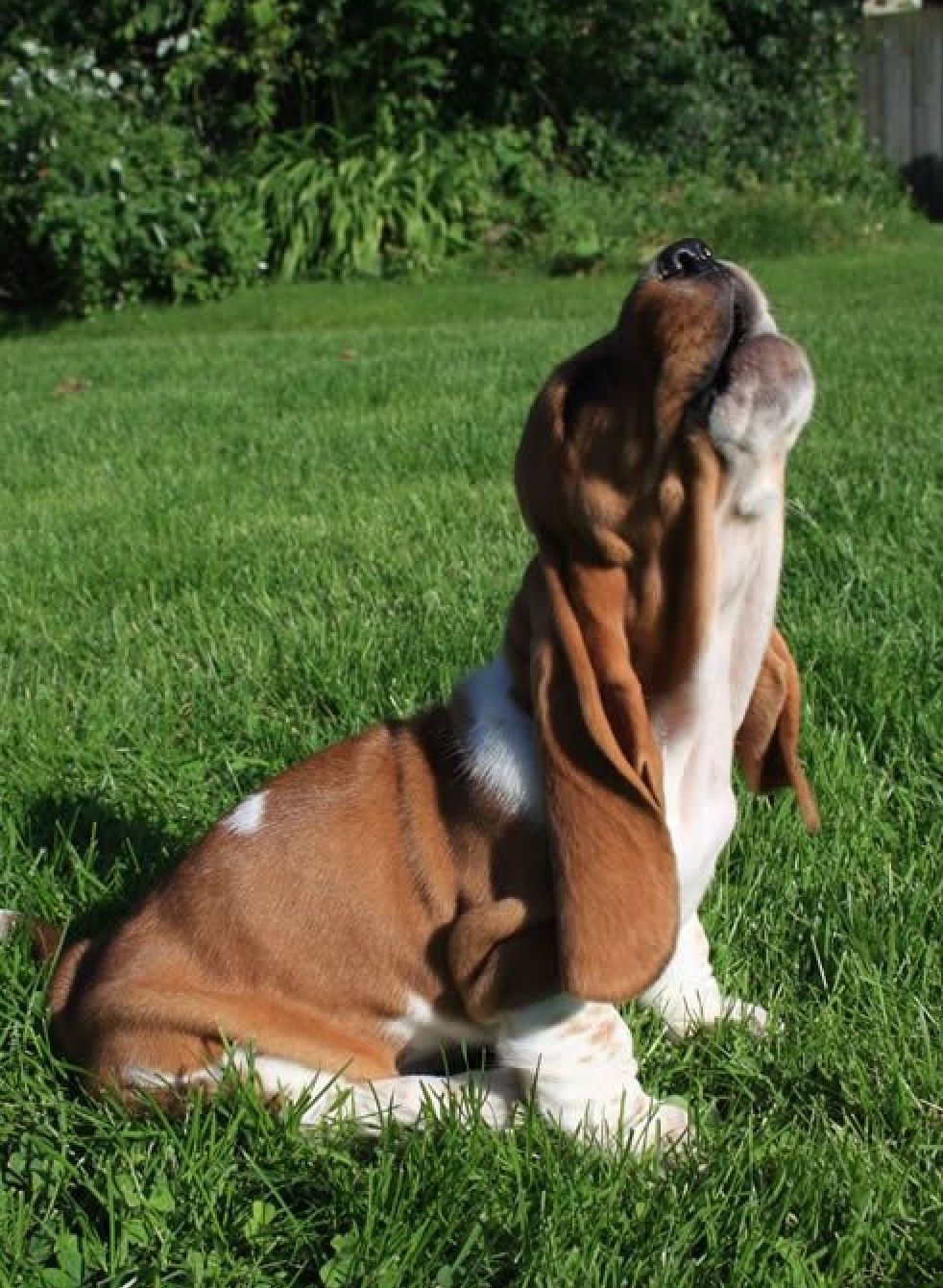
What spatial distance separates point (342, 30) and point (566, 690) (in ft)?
44.1

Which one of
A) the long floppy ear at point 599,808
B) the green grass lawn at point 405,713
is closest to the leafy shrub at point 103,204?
the green grass lawn at point 405,713

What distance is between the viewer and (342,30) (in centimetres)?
1378

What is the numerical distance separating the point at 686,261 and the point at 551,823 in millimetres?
835

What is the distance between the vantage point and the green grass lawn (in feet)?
6.07

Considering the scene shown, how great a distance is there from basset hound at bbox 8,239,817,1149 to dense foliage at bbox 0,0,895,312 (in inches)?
399

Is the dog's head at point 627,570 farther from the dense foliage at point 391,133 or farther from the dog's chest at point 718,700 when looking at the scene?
the dense foliage at point 391,133

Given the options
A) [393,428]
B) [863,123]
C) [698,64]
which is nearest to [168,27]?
[698,64]

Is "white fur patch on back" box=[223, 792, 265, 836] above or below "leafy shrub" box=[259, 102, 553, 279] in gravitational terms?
below

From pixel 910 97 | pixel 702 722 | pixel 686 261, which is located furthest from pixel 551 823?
pixel 910 97

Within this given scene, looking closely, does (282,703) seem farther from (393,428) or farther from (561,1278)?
(393,428)

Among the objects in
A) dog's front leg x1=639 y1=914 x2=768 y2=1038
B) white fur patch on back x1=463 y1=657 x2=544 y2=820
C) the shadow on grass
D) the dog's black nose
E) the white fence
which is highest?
the white fence

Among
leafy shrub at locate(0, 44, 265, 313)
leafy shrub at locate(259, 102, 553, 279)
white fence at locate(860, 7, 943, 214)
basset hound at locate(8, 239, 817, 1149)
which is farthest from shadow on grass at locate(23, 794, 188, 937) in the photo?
white fence at locate(860, 7, 943, 214)

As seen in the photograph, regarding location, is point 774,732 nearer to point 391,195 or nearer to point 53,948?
point 53,948

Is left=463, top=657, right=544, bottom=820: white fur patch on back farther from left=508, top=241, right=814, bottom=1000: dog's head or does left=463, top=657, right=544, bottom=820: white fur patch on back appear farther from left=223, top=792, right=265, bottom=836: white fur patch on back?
left=223, top=792, right=265, bottom=836: white fur patch on back
